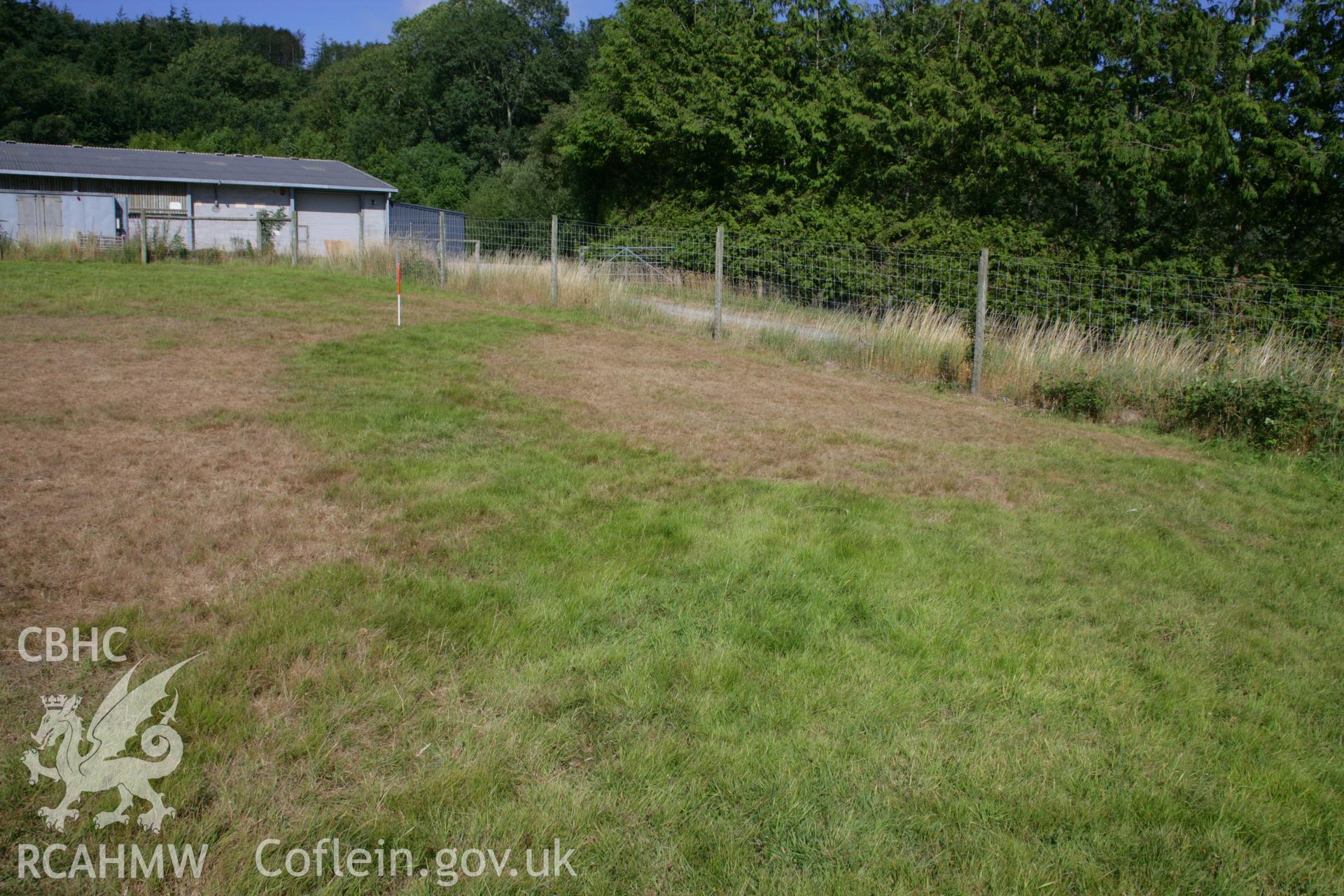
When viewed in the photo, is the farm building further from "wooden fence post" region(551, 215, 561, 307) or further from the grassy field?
the grassy field

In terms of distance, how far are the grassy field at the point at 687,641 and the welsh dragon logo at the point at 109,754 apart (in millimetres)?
56

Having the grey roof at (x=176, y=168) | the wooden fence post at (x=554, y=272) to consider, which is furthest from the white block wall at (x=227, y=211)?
the wooden fence post at (x=554, y=272)

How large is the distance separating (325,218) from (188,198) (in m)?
4.89

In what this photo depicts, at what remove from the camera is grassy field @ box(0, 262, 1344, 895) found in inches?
103

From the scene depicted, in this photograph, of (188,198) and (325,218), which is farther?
(325,218)

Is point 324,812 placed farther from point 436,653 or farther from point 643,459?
point 643,459

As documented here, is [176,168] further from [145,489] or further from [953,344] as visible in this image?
[145,489]

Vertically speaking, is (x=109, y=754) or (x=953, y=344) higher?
(x=953, y=344)

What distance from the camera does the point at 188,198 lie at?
33.5m

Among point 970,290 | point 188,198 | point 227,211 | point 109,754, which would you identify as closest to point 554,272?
point 970,290

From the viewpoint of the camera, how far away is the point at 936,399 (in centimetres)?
1041

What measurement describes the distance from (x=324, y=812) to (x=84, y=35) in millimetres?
112439

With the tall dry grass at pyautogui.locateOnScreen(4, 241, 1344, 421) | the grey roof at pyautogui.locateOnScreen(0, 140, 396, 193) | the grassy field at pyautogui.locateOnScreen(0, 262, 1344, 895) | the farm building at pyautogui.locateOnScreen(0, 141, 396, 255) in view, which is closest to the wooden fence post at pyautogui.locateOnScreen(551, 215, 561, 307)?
the tall dry grass at pyautogui.locateOnScreen(4, 241, 1344, 421)

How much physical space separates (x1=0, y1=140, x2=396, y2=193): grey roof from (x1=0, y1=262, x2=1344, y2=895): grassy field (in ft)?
97.1
